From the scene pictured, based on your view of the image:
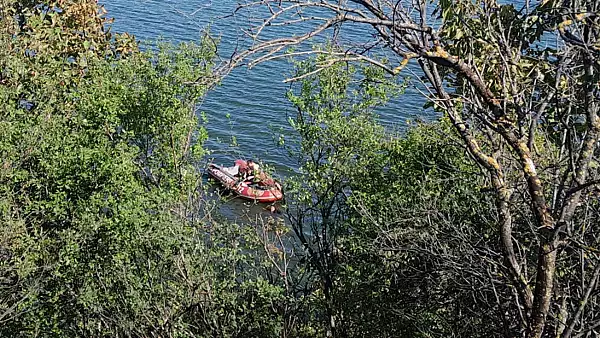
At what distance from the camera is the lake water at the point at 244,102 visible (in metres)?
19.0

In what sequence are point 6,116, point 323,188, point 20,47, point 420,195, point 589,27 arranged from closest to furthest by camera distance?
point 589,27 < point 420,195 < point 323,188 < point 6,116 < point 20,47

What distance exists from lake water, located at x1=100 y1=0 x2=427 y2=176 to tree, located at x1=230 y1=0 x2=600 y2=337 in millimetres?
11675

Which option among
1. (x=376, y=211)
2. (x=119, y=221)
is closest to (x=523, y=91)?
(x=376, y=211)

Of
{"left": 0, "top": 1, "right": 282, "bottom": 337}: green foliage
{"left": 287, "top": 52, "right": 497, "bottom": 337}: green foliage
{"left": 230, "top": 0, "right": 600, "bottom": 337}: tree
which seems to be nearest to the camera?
{"left": 230, "top": 0, "right": 600, "bottom": 337}: tree

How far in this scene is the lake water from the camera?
19.0 meters

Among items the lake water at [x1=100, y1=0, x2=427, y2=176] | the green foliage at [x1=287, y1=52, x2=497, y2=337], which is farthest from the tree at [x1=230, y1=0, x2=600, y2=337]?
the lake water at [x1=100, y1=0, x2=427, y2=176]

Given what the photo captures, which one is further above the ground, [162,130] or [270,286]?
[162,130]

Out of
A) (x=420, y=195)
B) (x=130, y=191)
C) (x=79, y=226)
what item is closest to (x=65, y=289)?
(x=79, y=226)

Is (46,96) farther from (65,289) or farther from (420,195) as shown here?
(420,195)

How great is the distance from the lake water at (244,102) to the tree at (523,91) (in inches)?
460

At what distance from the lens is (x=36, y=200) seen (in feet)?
38.3

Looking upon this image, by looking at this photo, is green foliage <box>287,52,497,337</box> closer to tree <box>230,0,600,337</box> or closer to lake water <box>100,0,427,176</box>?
tree <box>230,0,600,337</box>

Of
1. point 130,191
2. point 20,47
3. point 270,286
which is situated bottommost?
point 270,286

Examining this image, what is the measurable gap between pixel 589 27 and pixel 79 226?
8133 millimetres
